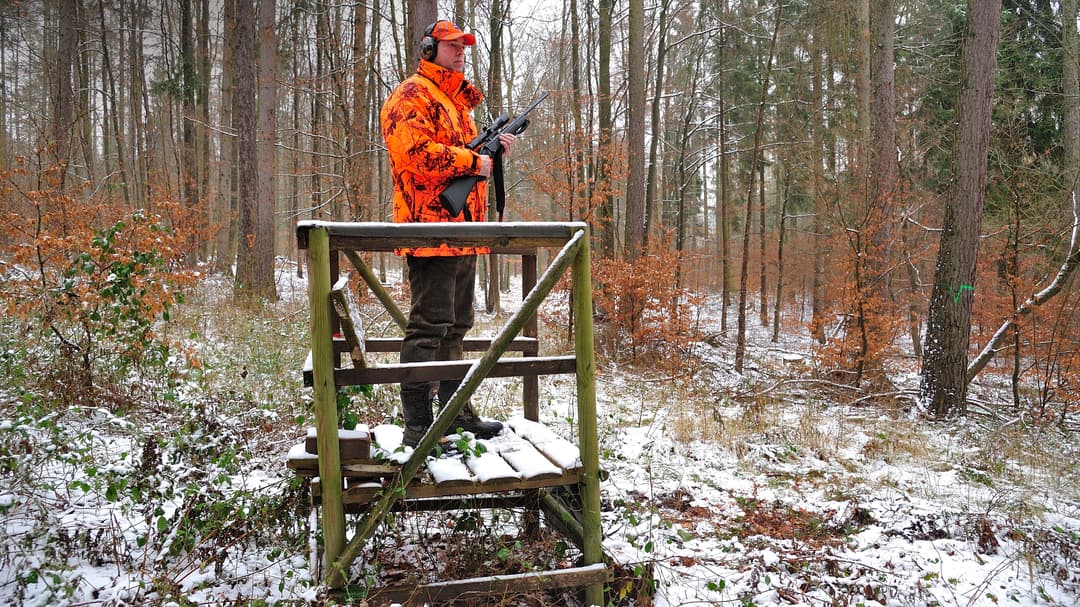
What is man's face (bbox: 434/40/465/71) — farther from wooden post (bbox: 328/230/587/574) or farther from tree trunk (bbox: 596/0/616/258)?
tree trunk (bbox: 596/0/616/258)

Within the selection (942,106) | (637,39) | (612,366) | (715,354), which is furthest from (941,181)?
(612,366)

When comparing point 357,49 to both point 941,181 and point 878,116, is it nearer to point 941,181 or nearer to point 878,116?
point 878,116

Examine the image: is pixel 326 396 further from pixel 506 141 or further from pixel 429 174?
pixel 506 141

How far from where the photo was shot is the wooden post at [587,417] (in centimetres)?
295

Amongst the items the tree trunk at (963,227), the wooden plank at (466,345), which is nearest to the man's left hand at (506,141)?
the wooden plank at (466,345)

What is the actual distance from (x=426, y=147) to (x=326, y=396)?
1306 millimetres

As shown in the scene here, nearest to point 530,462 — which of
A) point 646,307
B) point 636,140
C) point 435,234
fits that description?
point 435,234

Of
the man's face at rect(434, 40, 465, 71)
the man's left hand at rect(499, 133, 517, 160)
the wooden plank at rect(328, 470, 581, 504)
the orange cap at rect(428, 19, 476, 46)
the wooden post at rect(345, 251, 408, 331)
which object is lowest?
the wooden plank at rect(328, 470, 581, 504)

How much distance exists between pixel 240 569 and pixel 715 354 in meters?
11.6

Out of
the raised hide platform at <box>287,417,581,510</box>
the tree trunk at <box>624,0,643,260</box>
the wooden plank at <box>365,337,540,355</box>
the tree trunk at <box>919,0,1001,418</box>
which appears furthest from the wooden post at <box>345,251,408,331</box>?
the tree trunk at <box>624,0,643,260</box>

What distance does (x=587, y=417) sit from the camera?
304cm

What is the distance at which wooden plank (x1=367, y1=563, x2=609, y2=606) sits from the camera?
2.85 m

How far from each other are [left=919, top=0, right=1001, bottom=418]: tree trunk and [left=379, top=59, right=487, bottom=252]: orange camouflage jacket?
6909mm

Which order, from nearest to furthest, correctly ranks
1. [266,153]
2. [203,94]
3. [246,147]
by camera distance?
1. [246,147]
2. [266,153]
3. [203,94]
